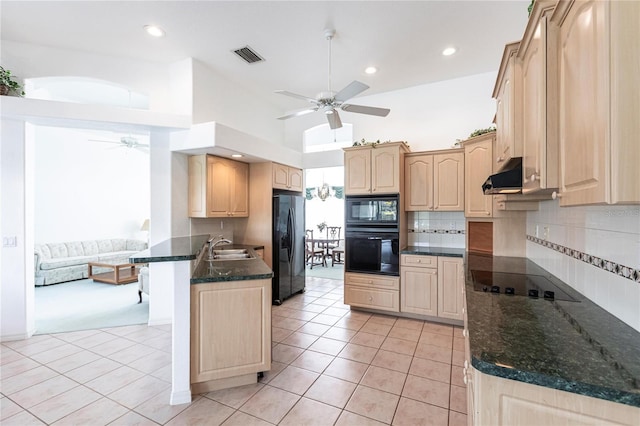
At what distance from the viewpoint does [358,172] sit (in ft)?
13.2

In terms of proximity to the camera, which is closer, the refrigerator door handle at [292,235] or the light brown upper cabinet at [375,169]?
the light brown upper cabinet at [375,169]

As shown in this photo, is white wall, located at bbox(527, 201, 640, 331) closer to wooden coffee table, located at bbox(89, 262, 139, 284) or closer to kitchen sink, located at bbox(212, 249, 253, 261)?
kitchen sink, located at bbox(212, 249, 253, 261)

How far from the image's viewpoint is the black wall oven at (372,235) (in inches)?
149

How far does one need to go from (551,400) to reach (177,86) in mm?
4480

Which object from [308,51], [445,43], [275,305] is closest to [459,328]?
[275,305]

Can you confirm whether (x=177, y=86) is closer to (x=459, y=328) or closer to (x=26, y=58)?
(x=26, y=58)

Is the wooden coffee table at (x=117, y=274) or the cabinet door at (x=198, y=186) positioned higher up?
the cabinet door at (x=198, y=186)

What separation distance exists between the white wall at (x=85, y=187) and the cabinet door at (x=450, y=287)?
22.1 feet

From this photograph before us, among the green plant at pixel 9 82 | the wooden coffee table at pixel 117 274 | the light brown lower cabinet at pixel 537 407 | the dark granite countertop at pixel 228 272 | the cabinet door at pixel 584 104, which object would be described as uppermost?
the green plant at pixel 9 82

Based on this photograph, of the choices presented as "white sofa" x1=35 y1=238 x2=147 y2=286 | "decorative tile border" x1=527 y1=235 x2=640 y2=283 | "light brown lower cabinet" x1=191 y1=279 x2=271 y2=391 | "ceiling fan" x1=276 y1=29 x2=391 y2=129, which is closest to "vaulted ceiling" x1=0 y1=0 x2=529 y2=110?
"ceiling fan" x1=276 y1=29 x2=391 y2=129

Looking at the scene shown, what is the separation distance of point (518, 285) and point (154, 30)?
4.13 meters

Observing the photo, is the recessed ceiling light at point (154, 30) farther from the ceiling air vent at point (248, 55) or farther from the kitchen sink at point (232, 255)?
the kitchen sink at point (232, 255)

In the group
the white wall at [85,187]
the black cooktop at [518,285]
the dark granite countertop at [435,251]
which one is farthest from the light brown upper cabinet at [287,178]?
the white wall at [85,187]

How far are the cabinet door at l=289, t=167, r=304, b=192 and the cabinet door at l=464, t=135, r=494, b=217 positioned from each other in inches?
105
